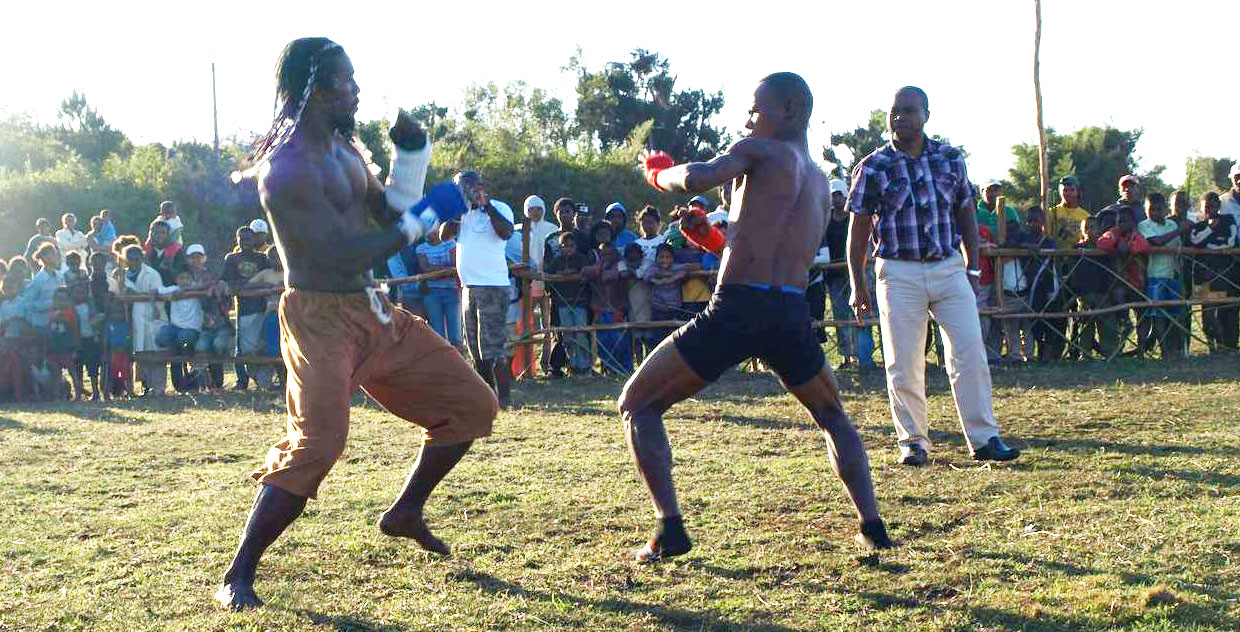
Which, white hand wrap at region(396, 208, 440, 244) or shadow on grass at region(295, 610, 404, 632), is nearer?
shadow on grass at region(295, 610, 404, 632)

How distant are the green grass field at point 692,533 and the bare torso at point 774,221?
1.13m

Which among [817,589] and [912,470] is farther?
[912,470]

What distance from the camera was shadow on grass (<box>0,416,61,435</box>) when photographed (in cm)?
1079

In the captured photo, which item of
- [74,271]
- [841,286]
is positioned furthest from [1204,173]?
[74,271]

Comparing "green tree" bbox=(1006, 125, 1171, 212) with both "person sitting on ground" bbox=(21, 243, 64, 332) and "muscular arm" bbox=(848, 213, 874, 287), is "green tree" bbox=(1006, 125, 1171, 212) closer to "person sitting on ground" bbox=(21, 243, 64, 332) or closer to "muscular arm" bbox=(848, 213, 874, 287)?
"person sitting on ground" bbox=(21, 243, 64, 332)

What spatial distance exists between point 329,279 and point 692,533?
6.43ft

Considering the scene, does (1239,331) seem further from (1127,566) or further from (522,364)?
(1127,566)

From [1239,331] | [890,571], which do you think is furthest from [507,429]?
[1239,331]

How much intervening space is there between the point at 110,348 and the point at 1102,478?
421 inches

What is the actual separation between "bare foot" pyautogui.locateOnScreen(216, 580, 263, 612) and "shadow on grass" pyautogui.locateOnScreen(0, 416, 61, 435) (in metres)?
6.59

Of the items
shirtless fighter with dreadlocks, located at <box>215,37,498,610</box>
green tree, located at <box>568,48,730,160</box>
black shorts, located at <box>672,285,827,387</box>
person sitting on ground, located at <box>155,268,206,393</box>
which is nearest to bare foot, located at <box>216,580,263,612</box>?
shirtless fighter with dreadlocks, located at <box>215,37,498,610</box>

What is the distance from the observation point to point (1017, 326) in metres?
13.1

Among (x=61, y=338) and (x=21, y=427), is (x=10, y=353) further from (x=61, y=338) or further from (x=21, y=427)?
(x=21, y=427)

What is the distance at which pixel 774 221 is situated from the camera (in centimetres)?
516
